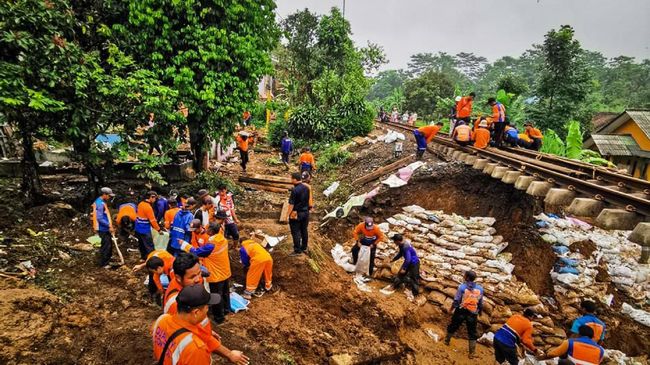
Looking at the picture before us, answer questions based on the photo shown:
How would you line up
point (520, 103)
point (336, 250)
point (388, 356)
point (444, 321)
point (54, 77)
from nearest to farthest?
point (388, 356) < point (54, 77) < point (444, 321) < point (336, 250) < point (520, 103)

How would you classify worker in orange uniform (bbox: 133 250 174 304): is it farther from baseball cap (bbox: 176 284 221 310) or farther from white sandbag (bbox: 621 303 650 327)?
white sandbag (bbox: 621 303 650 327)

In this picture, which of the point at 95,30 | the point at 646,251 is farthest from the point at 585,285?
the point at 95,30

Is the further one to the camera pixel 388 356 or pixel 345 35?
pixel 345 35

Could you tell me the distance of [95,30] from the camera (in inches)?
287

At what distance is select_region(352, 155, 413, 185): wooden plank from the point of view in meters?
10.7

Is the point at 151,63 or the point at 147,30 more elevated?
the point at 147,30

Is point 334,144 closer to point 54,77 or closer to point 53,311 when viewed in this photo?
point 54,77

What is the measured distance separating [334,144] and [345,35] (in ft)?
27.4

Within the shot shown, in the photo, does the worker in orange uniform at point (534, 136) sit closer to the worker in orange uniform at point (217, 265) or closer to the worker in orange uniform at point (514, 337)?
the worker in orange uniform at point (514, 337)

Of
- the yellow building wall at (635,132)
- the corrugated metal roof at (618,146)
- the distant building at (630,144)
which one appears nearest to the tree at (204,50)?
the corrugated metal roof at (618,146)

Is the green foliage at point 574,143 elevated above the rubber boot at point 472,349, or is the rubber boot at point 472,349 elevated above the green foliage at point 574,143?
the green foliage at point 574,143

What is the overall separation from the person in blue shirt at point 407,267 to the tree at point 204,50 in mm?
5353

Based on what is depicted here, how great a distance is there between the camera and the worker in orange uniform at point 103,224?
5.56 meters

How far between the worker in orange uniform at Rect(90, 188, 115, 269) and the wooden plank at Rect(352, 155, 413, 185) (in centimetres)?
709
